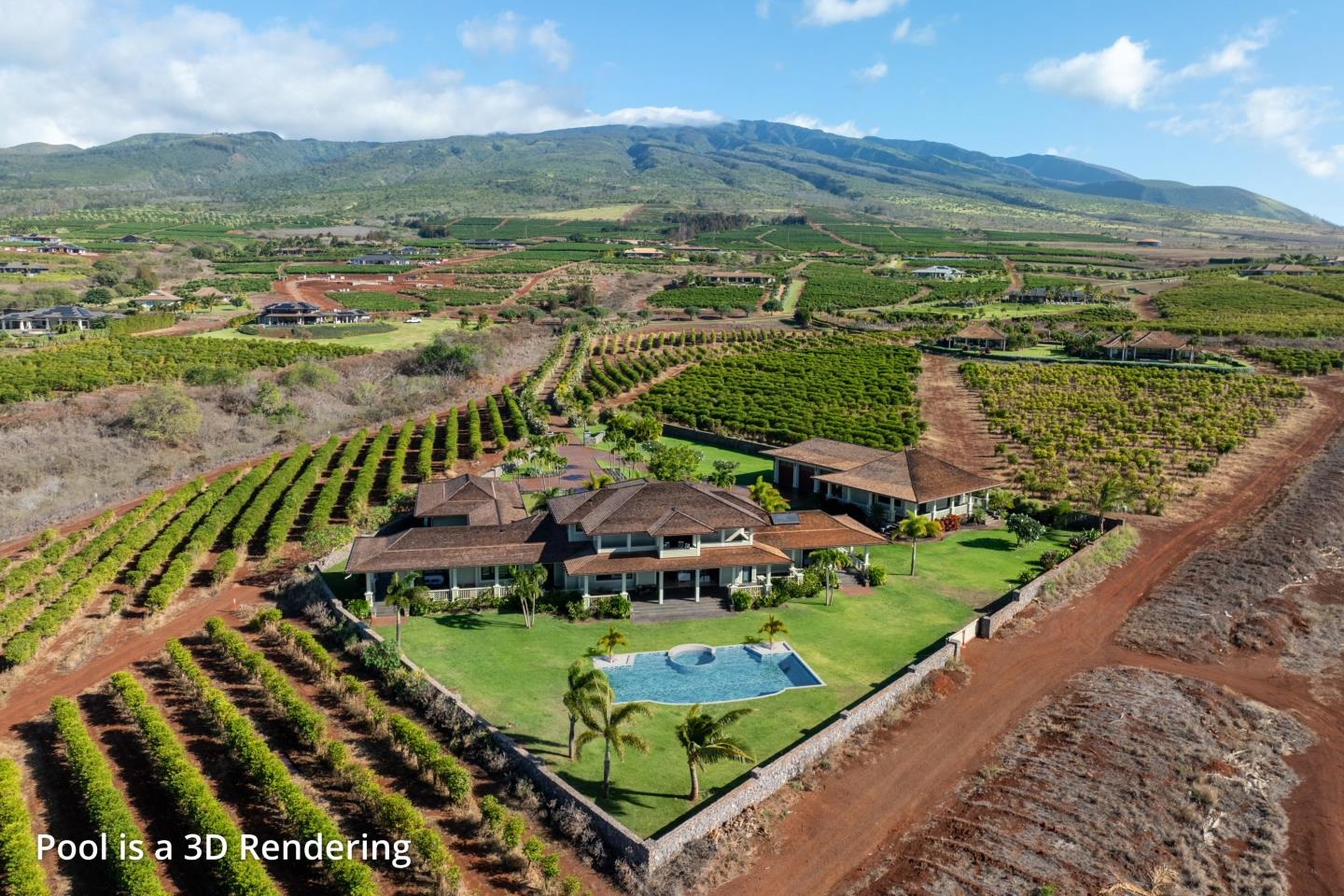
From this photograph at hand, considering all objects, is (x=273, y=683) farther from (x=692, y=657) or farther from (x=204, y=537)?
(x=204, y=537)

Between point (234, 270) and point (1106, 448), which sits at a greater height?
point (234, 270)

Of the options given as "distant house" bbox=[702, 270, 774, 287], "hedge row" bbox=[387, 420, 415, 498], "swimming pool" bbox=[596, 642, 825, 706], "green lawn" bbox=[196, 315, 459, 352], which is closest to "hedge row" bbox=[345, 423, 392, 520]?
"hedge row" bbox=[387, 420, 415, 498]

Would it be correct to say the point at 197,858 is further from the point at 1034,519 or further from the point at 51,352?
the point at 51,352

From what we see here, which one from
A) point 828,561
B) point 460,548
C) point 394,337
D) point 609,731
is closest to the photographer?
point 609,731

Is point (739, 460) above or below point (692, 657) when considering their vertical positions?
above

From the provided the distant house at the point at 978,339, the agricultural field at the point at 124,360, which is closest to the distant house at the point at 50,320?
the agricultural field at the point at 124,360

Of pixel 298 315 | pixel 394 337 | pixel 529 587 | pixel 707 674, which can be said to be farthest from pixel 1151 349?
pixel 298 315

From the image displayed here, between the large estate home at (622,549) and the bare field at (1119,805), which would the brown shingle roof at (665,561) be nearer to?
the large estate home at (622,549)

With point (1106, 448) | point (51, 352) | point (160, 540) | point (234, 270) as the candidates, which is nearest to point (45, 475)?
point (160, 540)
